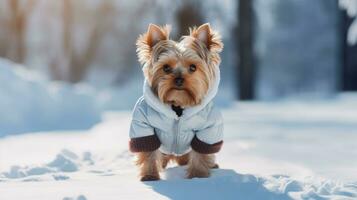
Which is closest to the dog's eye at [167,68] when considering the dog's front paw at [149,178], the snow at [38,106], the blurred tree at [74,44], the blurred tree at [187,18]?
the dog's front paw at [149,178]

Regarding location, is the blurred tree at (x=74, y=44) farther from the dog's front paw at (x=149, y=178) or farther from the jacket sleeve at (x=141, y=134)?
the dog's front paw at (x=149, y=178)

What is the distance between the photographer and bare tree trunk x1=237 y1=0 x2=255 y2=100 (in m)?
21.0

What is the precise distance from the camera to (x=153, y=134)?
18.8 feet

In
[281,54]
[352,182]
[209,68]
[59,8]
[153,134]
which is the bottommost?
[352,182]

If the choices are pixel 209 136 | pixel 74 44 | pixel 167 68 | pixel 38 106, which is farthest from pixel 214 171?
pixel 74 44

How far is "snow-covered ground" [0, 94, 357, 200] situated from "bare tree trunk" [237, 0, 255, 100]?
30.7ft

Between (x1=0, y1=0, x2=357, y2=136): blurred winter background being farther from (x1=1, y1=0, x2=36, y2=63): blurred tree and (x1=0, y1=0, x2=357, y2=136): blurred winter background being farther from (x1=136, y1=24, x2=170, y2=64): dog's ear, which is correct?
(x1=136, y1=24, x2=170, y2=64): dog's ear

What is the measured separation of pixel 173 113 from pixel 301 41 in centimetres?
3466

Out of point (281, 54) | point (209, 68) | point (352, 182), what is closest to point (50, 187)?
point (209, 68)

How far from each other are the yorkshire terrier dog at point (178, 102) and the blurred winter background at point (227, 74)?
657mm

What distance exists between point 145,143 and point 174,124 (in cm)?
29

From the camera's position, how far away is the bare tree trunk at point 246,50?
68.9 feet

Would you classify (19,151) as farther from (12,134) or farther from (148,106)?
(148,106)

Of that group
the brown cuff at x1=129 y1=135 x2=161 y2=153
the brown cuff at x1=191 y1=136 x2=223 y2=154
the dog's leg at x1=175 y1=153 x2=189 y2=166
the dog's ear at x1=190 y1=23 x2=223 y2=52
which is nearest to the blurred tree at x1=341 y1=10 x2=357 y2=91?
the dog's leg at x1=175 y1=153 x2=189 y2=166
